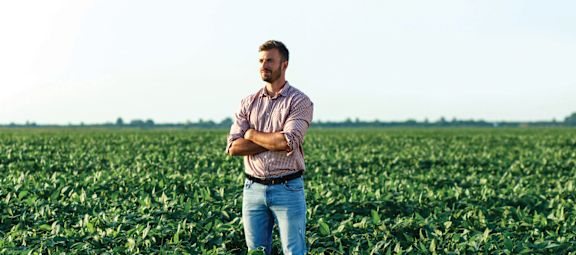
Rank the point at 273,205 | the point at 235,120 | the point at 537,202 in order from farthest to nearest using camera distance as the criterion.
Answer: the point at 537,202
the point at 235,120
the point at 273,205

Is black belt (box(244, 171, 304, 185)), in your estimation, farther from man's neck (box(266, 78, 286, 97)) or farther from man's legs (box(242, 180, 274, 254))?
man's neck (box(266, 78, 286, 97))

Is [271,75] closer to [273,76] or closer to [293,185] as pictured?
[273,76]

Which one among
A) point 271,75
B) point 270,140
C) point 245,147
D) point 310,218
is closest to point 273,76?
point 271,75

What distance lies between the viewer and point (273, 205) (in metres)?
4.65

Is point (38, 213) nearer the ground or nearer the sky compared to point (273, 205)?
nearer the ground

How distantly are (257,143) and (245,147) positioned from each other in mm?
133

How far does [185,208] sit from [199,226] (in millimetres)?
729

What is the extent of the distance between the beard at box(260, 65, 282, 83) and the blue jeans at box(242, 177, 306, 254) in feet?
2.78

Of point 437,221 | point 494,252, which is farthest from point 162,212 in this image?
point 494,252

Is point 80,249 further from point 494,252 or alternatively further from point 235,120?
point 494,252

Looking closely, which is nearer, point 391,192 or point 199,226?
point 199,226

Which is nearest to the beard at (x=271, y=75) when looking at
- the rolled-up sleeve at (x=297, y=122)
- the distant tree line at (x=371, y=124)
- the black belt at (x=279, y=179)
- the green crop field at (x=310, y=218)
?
the rolled-up sleeve at (x=297, y=122)

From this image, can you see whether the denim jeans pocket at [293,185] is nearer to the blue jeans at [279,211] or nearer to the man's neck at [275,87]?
the blue jeans at [279,211]

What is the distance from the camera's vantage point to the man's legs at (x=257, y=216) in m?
4.71
